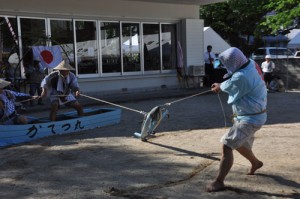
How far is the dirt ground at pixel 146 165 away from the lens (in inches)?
193

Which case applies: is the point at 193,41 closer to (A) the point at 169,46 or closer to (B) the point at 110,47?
(A) the point at 169,46

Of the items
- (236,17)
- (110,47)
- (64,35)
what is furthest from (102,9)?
(236,17)

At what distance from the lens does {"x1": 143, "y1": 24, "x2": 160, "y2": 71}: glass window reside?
17297mm

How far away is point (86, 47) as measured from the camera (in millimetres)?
15445

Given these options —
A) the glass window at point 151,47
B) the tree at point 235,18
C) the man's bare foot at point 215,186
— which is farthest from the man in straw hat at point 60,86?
the tree at point 235,18

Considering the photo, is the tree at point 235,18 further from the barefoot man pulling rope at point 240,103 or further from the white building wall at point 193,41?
the barefoot man pulling rope at point 240,103

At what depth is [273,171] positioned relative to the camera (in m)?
5.50

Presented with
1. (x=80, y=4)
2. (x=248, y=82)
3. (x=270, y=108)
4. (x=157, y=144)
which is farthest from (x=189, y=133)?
(x=80, y=4)

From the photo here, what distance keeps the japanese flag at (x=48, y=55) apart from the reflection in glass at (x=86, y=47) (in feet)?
7.10

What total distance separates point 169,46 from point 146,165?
1254cm

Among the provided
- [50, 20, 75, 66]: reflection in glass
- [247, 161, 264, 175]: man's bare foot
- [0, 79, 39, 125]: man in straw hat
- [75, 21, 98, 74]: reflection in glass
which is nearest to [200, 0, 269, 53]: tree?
[75, 21, 98, 74]: reflection in glass

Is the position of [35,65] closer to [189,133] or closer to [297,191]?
[189,133]

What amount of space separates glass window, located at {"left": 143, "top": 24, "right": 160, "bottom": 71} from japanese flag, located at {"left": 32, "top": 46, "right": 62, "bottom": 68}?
5042 mm

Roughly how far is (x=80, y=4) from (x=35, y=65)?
3.42 m
